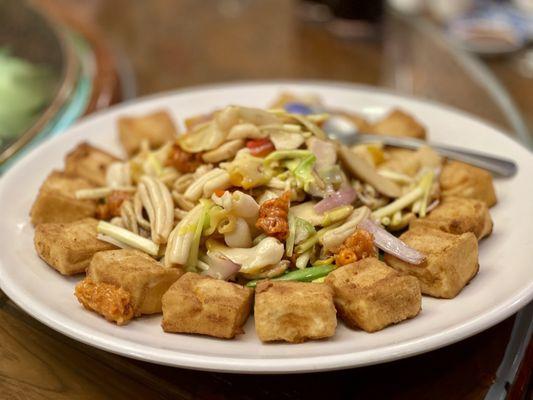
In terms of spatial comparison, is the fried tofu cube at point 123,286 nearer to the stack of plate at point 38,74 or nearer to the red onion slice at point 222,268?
the red onion slice at point 222,268

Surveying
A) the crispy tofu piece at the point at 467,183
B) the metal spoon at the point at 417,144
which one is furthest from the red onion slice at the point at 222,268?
the crispy tofu piece at the point at 467,183

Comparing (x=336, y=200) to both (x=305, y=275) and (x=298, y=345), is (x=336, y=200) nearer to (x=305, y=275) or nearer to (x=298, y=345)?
(x=305, y=275)

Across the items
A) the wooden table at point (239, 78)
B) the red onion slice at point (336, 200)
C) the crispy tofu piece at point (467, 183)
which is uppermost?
the crispy tofu piece at point (467, 183)

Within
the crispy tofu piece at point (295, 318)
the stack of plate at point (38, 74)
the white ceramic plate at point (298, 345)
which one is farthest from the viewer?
the stack of plate at point (38, 74)

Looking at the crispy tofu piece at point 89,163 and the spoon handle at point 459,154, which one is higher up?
the spoon handle at point 459,154

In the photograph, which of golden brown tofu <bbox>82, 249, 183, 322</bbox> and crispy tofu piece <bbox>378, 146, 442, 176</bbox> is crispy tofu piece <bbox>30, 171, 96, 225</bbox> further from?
crispy tofu piece <bbox>378, 146, 442, 176</bbox>

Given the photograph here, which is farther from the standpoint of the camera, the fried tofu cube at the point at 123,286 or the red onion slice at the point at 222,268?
the red onion slice at the point at 222,268

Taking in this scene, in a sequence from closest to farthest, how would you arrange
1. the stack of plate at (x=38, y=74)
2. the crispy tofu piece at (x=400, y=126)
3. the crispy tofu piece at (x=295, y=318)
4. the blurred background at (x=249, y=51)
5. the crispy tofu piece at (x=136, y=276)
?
1. the crispy tofu piece at (x=295, y=318)
2. the crispy tofu piece at (x=136, y=276)
3. the crispy tofu piece at (x=400, y=126)
4. the stack of plate at (x=38, y=74)
5. the blurred background at (x=249, y=51)
